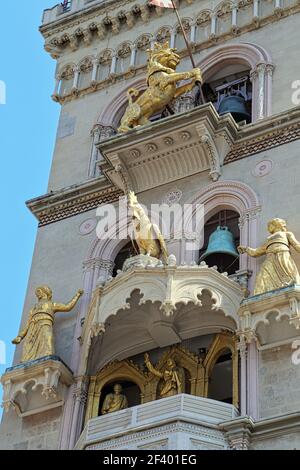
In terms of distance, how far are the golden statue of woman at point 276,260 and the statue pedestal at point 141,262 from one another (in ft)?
6.16

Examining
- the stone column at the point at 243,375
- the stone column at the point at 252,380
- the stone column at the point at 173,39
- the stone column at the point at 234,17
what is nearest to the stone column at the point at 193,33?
the stone column at the point at 173,39

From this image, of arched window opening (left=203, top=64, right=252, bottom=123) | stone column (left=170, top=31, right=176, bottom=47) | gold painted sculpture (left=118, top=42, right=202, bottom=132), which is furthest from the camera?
stone column (left=170, top=31, right=176, bottom=47)

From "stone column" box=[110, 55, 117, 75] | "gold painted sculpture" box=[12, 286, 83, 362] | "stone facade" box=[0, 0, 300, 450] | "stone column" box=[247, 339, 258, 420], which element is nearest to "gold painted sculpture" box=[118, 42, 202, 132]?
"stone facade" box=[0, 0, 300, 450]

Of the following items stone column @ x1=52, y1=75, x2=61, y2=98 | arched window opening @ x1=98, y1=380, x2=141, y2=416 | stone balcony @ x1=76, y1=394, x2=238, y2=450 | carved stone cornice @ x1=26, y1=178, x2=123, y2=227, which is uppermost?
stone column @ x1=52, y1=75, x2=61, y2=98

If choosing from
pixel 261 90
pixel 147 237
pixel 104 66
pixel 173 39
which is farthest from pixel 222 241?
pixel 104 66

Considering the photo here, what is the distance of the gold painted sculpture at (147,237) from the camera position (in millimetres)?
25875

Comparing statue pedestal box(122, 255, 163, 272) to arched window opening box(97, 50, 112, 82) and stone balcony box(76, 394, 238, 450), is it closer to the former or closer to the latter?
stone balcony box(76, 394, 238, 450)

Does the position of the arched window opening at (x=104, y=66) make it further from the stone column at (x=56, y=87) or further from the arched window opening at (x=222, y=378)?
the arched window opening at (x=222, y=378)

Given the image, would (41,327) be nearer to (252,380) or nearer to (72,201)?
(72,201)

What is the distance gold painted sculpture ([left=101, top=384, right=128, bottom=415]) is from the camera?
2488cm

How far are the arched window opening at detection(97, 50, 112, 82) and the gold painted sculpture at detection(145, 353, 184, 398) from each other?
33.5ft

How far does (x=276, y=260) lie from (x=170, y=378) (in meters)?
3.20

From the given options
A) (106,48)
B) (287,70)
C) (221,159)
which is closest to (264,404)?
(221,159)
